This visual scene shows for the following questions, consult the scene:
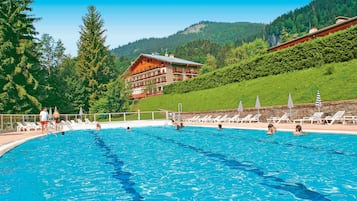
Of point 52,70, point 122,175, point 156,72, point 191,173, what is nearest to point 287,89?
point 191,173

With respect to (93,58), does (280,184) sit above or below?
below

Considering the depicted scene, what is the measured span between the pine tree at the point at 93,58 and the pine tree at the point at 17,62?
44.9ft

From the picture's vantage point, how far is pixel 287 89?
87.7ft

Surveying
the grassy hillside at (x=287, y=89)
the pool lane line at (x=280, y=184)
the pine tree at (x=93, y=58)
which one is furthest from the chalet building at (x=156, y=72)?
the pool lane line at (x=280, y=184)

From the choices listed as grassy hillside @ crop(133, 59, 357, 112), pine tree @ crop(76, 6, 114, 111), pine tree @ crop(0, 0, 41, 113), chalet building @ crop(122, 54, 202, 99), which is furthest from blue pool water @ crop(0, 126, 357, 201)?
chalet building @ crop(122, 54, 202, 99)

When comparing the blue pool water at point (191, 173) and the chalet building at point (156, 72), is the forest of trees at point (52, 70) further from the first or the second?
the blue pool water at point (191, 173)

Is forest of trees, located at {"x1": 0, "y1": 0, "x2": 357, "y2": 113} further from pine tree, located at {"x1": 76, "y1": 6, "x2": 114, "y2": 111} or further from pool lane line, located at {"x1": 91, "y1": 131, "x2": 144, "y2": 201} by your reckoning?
pool lane line, located at {"x1": 91, "y1": 131, "x2": 144, "y2": 201}

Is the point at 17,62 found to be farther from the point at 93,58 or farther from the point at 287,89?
the point at 287,89

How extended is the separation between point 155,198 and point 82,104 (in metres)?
45.4

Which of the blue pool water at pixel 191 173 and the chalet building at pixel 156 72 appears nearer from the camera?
the blue pool water at pixel 191 173

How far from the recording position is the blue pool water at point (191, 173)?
6.27 meters

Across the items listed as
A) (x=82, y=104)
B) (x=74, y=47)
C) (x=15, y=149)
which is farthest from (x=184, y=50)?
(x=15, y=149)

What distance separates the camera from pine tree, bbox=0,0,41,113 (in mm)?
34688

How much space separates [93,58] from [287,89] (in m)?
38.2
